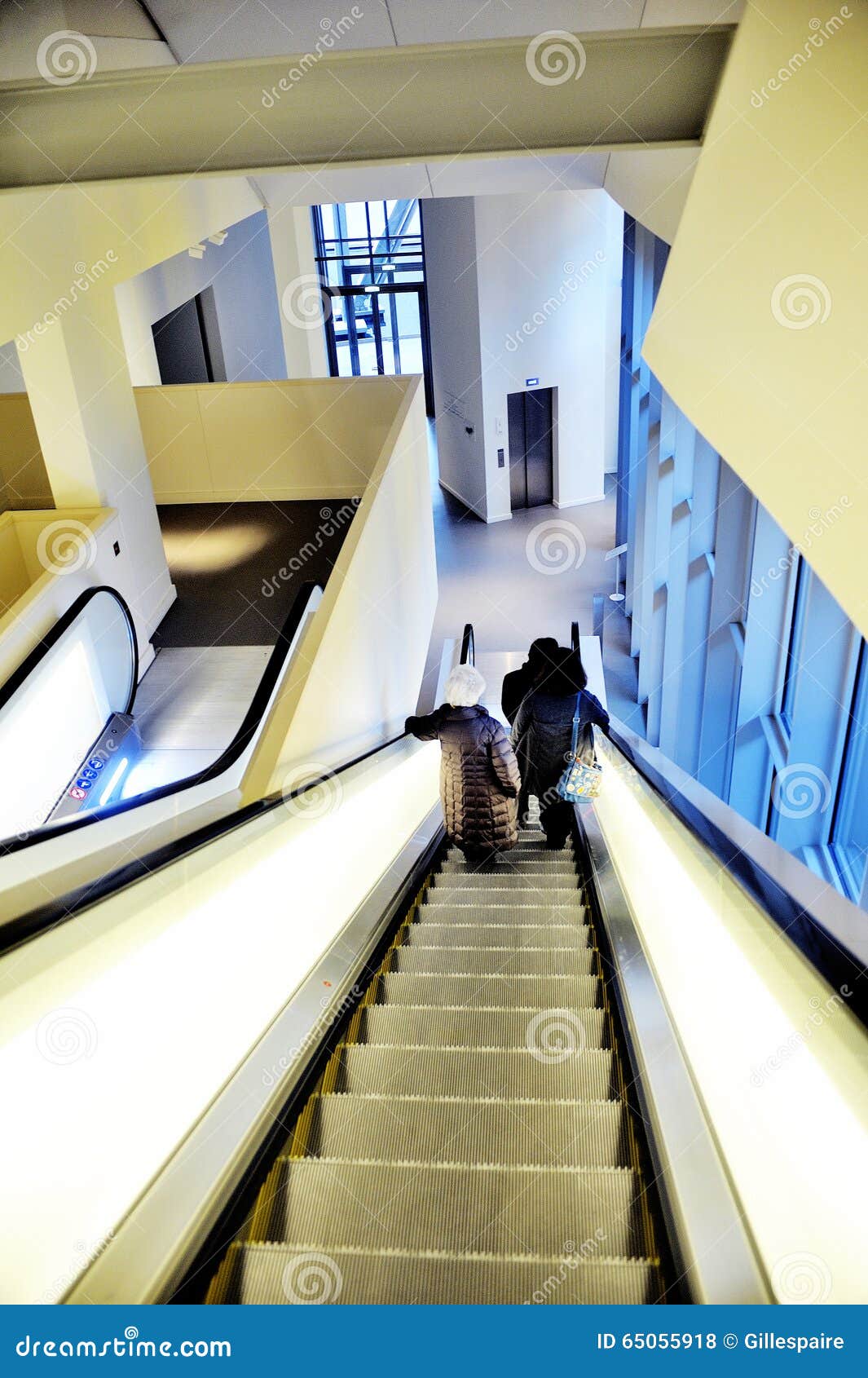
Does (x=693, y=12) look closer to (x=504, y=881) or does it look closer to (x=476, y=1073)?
(x=504, y=881)

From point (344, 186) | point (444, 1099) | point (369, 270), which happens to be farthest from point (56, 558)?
point (369, 270)

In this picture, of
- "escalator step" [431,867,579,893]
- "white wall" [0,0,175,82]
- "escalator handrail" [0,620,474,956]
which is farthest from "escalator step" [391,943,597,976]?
"white wall" [0,0,175,82]

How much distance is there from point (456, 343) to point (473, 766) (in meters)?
14.8

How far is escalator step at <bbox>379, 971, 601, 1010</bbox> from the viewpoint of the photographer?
3893 mm

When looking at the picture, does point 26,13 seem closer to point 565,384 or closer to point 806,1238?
point 806,1238

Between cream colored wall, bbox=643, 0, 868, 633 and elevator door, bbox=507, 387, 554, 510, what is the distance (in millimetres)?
14049

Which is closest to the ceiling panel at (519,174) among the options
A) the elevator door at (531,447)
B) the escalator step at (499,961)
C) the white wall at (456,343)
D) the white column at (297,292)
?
the white wall at (456,343)

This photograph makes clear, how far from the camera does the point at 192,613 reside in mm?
10945

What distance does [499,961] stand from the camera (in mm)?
4348

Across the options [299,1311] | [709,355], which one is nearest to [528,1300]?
[299,1311]

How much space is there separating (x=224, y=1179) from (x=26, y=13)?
255 inches

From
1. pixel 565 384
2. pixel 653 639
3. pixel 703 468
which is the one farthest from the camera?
pixel 565 384

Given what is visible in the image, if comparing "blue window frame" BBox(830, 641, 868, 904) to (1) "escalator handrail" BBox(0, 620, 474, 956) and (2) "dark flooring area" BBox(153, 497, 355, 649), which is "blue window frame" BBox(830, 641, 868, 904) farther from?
(2) "dark flooring area" BBox(153, 497, 355, 649)

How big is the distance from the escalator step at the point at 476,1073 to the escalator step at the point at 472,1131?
171 mm
